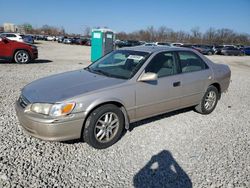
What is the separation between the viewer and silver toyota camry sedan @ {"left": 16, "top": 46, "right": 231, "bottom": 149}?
3188 millimetres

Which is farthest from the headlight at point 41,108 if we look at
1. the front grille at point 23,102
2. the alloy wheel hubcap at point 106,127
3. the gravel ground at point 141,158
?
the alloy wheel hubcap at point 106,127

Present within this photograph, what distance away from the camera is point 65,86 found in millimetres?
3604

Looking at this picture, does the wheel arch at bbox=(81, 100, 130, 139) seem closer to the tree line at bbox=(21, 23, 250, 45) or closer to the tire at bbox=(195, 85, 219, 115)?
the tire at bbox=(195, 85, 219, 115)

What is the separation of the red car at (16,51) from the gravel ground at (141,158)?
304 inches

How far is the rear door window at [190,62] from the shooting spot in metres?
4.68

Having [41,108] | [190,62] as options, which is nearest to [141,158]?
[41,108]

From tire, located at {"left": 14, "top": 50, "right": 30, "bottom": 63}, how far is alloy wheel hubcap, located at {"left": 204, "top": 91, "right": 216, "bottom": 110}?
32.8 ft

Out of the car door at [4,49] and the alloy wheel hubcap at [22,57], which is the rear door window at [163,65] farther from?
the alloy wheel hubcap at [22,57]

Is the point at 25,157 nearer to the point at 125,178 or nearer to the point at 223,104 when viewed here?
the point at 125,178

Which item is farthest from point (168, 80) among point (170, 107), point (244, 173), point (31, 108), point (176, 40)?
point (176, 40)

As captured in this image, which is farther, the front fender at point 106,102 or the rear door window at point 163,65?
the rear door window at point 163,65

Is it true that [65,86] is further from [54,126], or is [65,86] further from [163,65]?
[163,65]

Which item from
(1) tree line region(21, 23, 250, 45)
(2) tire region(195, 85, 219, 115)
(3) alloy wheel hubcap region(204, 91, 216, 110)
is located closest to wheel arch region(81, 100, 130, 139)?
(2) tire region(195, 85, 219, 115)

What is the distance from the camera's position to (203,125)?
4695 mm
